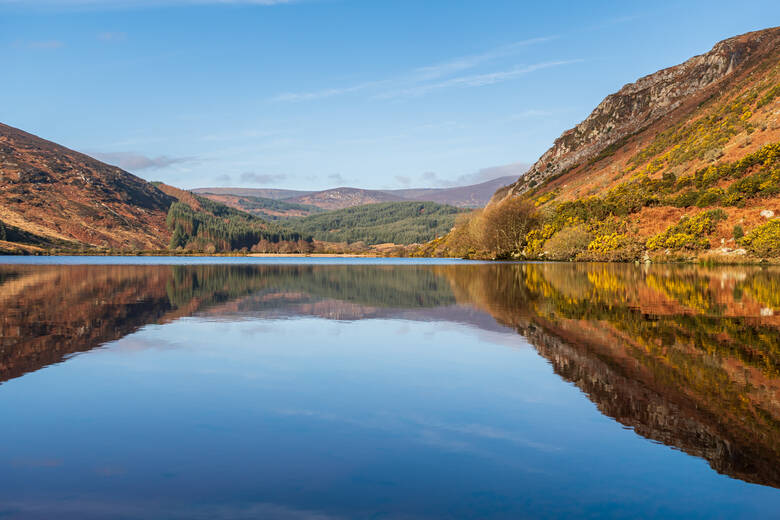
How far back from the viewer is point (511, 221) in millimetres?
116750

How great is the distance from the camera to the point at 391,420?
30.3ft

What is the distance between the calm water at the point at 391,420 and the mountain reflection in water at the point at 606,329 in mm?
86

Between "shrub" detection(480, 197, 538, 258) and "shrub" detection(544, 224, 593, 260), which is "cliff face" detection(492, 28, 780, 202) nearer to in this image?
"shrub" detection(480, 197, 538, 258)

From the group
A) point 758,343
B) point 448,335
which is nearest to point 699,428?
point 758,343

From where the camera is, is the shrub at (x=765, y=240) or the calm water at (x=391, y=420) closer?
the calm water at (x=391, y=420)

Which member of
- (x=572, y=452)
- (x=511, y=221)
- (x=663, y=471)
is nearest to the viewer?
(x=663, y=471)

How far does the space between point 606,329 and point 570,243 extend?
276ft

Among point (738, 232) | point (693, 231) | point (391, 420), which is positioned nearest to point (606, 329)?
point (391, 420)

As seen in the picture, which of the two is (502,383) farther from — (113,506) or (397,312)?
(397,312)

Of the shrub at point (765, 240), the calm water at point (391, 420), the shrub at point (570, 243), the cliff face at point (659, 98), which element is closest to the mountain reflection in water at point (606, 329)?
the calm water at point (391, 420)

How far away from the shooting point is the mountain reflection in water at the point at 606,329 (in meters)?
9.01

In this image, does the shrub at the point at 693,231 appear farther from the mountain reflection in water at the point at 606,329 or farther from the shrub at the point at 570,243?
the mountain reflection in water at the point at 606,329

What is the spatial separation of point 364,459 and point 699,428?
5.29m

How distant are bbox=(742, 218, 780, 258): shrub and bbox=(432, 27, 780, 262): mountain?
144 millimetres
